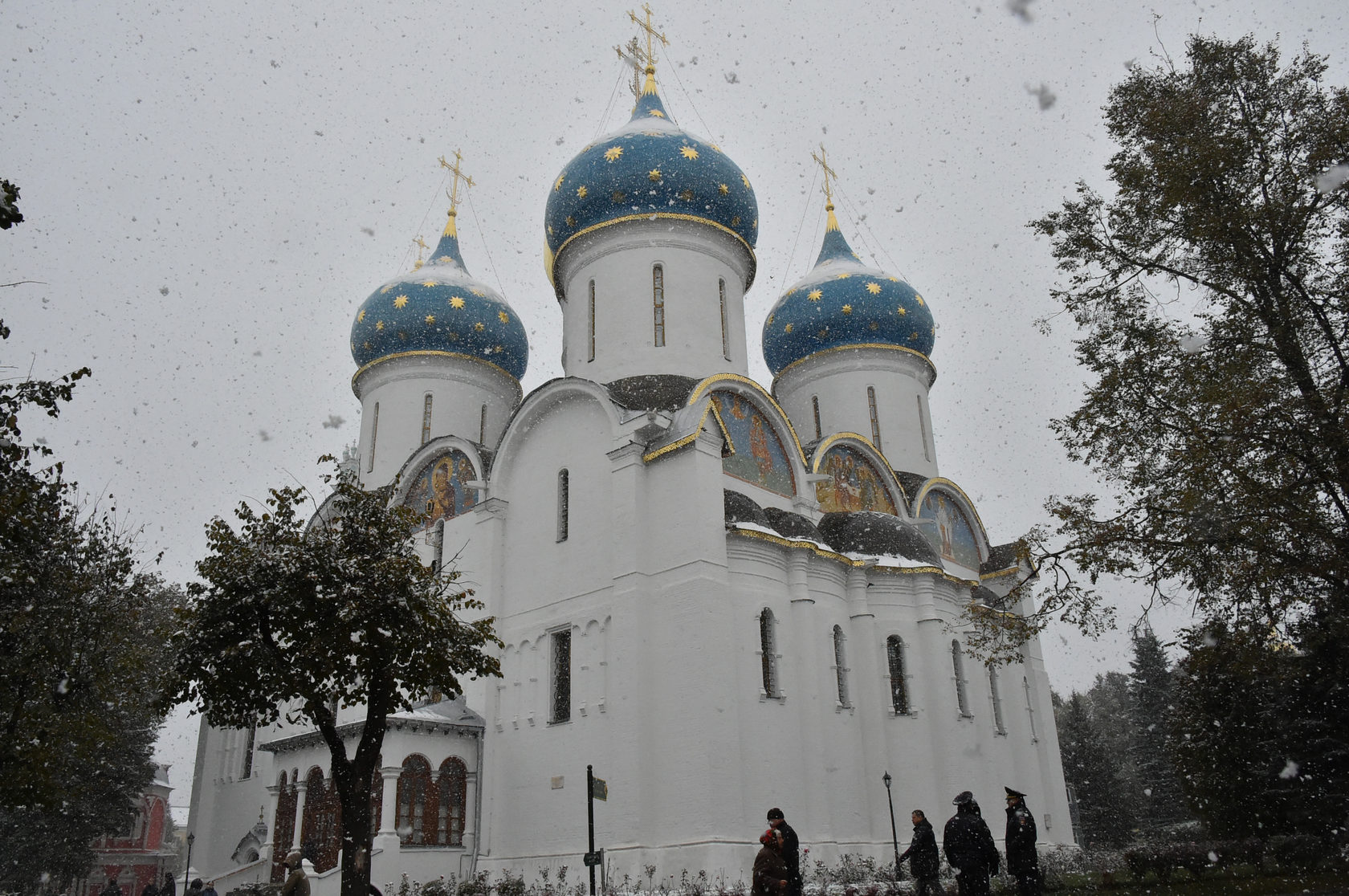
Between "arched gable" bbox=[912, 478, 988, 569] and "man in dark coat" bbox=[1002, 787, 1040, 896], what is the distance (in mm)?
13205

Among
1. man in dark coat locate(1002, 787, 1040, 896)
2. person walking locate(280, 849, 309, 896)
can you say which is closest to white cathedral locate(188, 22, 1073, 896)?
man in dark coat locate(1002, 787, 1040, 896)

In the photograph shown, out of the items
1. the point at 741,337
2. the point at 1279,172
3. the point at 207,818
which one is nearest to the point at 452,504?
the point at 741,337

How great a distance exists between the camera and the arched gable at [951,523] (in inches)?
811

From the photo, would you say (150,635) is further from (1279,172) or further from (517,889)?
(1279,172)

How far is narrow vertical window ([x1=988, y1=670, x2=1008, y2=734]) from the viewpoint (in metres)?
18.0

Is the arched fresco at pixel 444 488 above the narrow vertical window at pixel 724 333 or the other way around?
the other way around

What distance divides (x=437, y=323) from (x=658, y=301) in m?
6.00

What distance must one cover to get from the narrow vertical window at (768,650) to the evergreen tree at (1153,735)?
18546mm

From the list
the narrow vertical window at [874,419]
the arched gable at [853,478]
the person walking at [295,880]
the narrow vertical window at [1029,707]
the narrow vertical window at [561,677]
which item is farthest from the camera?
the narrow vertical window at [874,419]

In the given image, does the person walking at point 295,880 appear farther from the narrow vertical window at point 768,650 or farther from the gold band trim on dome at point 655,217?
the gold band trim on dome at point 655,217

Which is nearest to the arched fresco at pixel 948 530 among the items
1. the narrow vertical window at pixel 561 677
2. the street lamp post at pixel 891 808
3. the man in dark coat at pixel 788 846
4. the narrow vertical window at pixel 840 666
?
the narrow vertical window at pixel 840 666

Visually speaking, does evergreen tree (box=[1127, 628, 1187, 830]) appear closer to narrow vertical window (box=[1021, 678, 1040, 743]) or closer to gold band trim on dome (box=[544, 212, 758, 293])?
narrow vertical window (box=[1021, 678, 1040, 743])

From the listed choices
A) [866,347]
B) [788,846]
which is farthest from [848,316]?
[788,846]

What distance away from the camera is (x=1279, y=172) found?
384 inches
